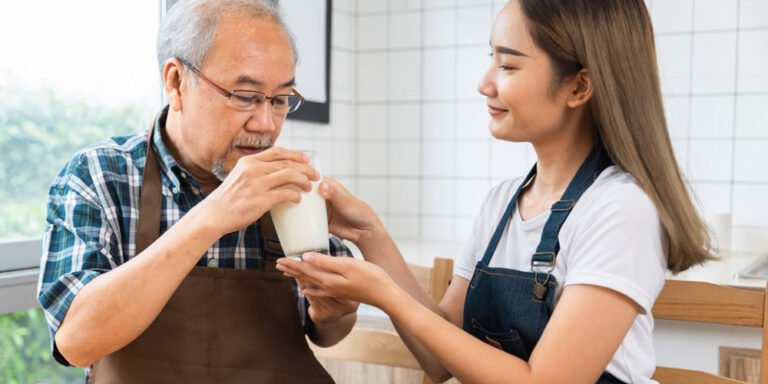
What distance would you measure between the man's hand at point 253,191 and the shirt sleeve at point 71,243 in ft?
0.74

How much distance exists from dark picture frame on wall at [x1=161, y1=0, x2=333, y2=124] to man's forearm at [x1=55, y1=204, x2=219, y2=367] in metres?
1.65

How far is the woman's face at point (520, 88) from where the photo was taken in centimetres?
122

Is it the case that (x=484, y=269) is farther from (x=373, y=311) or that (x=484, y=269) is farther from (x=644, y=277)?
(x=373, y=311)

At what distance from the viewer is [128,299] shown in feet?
3.52

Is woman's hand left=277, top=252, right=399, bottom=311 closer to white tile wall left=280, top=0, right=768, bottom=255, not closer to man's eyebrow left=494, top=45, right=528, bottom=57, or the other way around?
man's eyebrow left=494, top=45, right=528, bottom=57

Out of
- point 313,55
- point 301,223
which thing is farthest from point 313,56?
point 301,223

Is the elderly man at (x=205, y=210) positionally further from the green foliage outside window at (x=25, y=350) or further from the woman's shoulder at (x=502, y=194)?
the green foliage outside window at (x=25, y=350)

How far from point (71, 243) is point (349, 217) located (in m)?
0.50

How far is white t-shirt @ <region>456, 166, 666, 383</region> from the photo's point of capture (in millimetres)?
1094

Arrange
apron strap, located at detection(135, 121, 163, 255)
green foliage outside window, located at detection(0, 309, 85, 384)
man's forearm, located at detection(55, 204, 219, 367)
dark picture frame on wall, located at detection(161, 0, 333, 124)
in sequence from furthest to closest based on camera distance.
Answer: dark picture frame on wall, located at detection(161, 0, 333, 124)
green foliage outside window, located at detection(0, 309, 85, 384)
apron strap, located at detection(135, 121, 163, 255)
man's forearm, located at detection(55, 204, 219, 367)

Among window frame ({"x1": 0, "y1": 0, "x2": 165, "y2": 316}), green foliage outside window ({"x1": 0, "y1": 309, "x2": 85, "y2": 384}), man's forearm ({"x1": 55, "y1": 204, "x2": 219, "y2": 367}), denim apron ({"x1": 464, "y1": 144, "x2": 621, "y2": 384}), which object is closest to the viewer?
man's forearm ({"x1": 55, "y1": 204, "x2": 219, "y2": 367})

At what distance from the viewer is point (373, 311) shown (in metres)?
2.16

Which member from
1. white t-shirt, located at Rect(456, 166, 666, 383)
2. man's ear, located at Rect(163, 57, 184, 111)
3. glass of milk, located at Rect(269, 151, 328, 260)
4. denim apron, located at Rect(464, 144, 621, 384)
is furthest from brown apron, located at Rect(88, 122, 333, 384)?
white t-shirt, located at Rect(456, 166, 666, 383)

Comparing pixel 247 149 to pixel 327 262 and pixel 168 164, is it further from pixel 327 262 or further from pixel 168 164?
pixel 327 262
